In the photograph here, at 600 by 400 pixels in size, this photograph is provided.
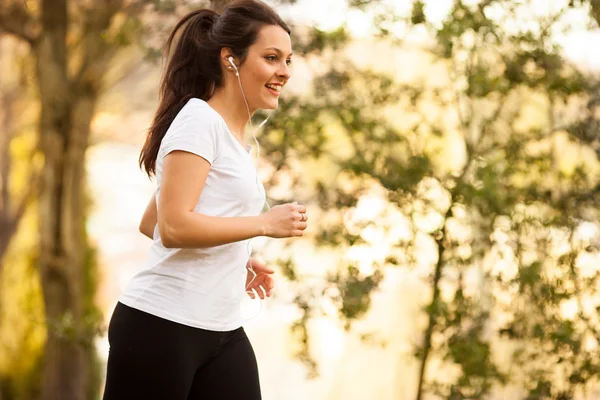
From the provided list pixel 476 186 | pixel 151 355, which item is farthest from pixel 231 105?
pixel 476 186

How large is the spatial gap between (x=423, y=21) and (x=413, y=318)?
1726mm

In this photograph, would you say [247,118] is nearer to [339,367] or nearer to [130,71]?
[339,367]

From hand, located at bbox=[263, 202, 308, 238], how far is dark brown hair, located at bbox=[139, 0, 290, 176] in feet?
1.27

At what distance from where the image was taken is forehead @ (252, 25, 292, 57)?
2.00 m

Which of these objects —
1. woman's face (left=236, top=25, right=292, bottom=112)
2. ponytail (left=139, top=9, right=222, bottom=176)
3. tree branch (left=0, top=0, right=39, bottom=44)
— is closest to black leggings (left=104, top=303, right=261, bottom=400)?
ponytail (left=139, top=9, right=222, bottom=176)

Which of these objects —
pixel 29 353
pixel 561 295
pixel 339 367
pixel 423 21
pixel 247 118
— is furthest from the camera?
pixel 29 353

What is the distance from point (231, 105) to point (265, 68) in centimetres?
11

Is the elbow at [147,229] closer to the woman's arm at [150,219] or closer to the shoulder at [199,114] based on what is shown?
the woman's arm at [150,219]

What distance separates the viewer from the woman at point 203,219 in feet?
5.86

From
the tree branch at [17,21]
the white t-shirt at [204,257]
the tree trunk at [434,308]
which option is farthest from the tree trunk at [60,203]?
the white t-shirt at [204,257]

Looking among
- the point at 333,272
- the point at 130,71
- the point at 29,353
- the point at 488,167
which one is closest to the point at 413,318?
the point at 333,272

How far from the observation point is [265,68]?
1982mm

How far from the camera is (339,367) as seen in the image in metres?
5.04

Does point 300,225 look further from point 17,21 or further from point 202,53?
point 17,21
